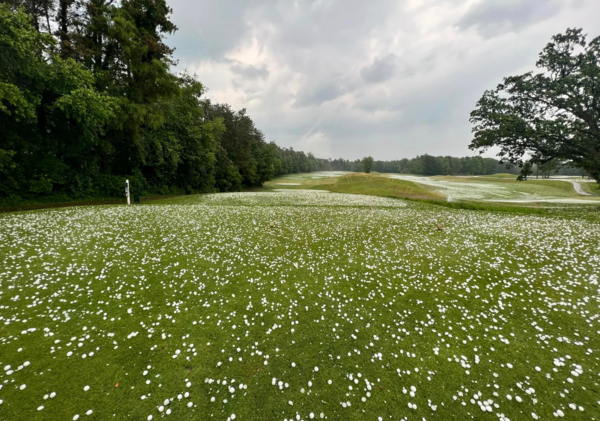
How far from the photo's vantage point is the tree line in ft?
65.1

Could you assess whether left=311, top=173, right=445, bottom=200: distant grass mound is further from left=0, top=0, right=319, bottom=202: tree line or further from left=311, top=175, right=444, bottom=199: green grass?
left=0, top=0, right=319, bottom=202: tree line

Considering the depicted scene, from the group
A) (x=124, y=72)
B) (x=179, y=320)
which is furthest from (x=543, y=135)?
(x=124, y=72)

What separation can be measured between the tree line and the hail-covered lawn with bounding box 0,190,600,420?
15.3 metres

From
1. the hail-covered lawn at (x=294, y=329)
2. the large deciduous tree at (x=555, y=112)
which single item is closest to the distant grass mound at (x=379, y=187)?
the large deciduous tree at (x=555, y=112)

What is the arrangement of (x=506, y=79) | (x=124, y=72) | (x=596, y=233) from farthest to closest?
1. (x=124, y=72)
2. (x=506, y=79)
3. (x=596, y=233)

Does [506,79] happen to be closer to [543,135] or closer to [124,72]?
[543,135]

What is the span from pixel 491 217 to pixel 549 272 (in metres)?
13.2

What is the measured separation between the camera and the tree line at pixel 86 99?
19.8 metres

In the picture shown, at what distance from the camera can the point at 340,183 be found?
7519cm

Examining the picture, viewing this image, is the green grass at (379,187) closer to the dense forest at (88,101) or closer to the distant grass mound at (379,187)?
the distant grass mound at (379,187)

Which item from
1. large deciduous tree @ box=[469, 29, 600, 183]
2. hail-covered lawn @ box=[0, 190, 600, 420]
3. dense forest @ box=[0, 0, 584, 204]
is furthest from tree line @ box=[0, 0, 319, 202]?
large deciduous tree @ box=[469, 29, 600, 183]

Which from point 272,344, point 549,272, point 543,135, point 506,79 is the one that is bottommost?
point 272,344

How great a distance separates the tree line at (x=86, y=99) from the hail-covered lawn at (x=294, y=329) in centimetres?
1534

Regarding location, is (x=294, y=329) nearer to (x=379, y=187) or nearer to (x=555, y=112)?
(x=555, y=112)
